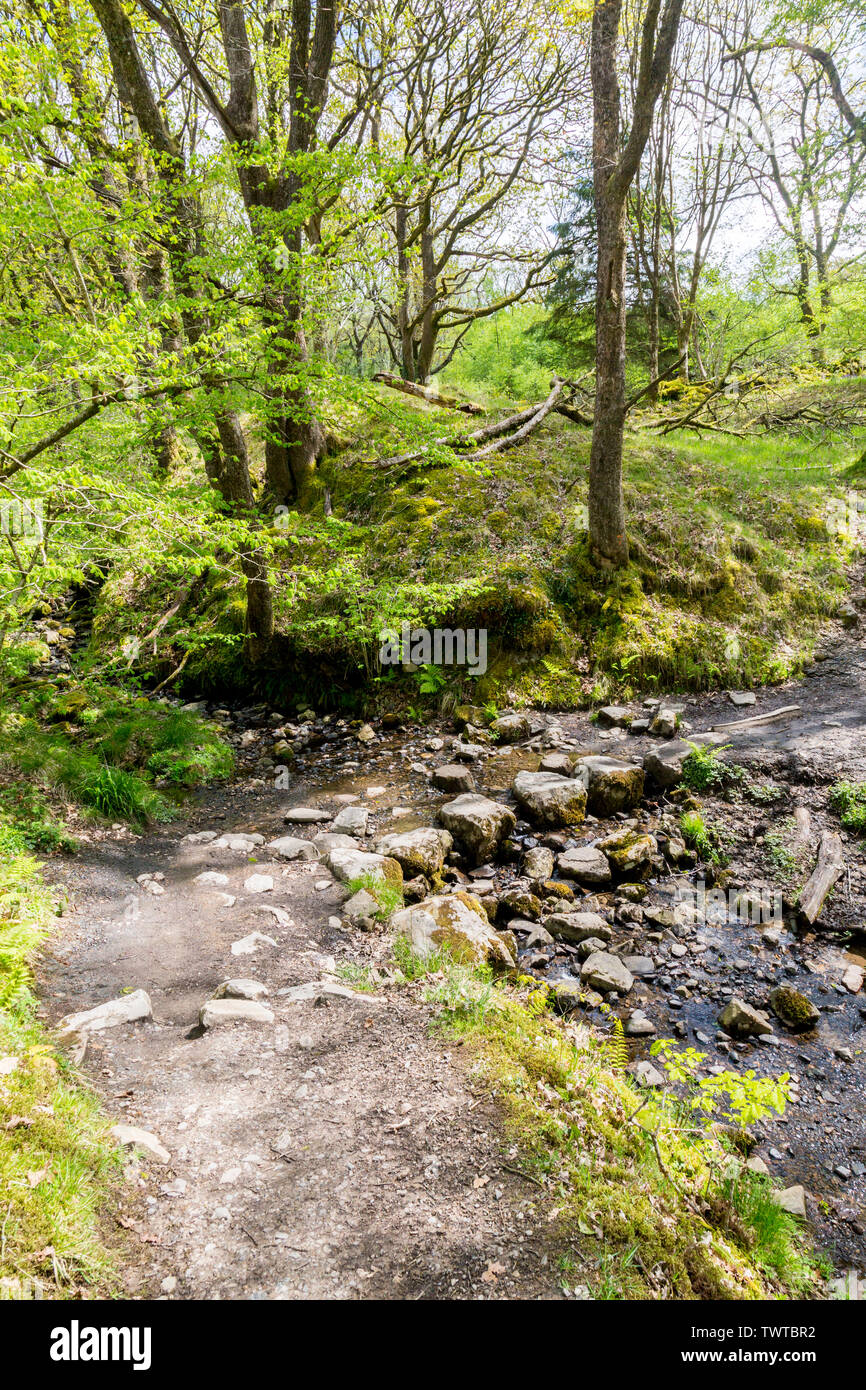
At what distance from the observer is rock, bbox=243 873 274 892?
5.00 meters

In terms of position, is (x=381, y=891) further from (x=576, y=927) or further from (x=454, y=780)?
(x=454, y=780)

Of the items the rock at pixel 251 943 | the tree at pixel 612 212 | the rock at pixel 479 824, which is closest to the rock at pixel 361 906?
the rock at pixel 251 943

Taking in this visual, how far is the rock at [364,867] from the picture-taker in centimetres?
504

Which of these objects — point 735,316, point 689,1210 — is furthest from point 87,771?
point 735,316

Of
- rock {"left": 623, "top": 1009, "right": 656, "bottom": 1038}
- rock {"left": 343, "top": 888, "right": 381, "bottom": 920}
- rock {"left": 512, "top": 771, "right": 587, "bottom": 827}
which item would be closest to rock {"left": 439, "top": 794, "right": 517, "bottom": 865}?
rock {"left": 512, "top": 771, "right": 587, "bottom": 827}

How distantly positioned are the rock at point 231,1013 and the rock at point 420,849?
6.65ft

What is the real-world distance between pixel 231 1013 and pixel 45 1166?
4.42ft

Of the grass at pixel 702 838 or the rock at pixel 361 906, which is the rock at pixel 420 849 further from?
the grass at pixel 702 838

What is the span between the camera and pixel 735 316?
1792 centimetres

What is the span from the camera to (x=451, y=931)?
4328 millimetres

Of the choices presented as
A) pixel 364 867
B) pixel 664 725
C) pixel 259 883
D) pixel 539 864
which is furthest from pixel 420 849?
pixel 664 725

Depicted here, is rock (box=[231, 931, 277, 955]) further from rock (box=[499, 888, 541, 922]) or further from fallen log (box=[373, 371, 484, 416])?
fallen log (box=[373, 371, 484, 416])
